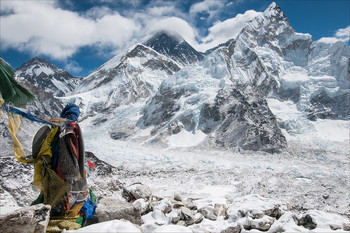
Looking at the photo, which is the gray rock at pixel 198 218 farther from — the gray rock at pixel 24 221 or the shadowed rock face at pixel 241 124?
the shadowed rock face at pixel 241 124

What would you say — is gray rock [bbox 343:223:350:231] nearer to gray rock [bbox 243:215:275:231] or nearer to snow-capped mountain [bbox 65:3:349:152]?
gray rock [bbox 243:215:275:231]

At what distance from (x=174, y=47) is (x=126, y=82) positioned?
71.5m

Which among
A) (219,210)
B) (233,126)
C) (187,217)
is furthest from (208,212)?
(233,126)

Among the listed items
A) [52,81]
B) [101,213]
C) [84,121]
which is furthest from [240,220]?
[52,81]

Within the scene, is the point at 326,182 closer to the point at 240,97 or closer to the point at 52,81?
the point at 240,97

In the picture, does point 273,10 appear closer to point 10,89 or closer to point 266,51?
point 266,51

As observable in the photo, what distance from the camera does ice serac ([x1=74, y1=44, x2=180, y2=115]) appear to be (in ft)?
247

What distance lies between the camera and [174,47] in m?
146

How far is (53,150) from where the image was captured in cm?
372

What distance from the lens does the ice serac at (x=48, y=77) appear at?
134250mm

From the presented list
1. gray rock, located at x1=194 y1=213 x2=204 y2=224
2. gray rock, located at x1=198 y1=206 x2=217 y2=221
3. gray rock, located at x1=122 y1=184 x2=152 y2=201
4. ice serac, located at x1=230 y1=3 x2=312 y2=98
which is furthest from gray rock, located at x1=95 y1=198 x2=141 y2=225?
ice serac, located at x1=230 y1=3 x2=312 y2=98

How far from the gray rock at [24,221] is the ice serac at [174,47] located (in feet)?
454

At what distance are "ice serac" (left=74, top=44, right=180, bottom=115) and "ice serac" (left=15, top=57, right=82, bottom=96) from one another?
1788 inches

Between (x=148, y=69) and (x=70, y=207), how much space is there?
3733 inches
